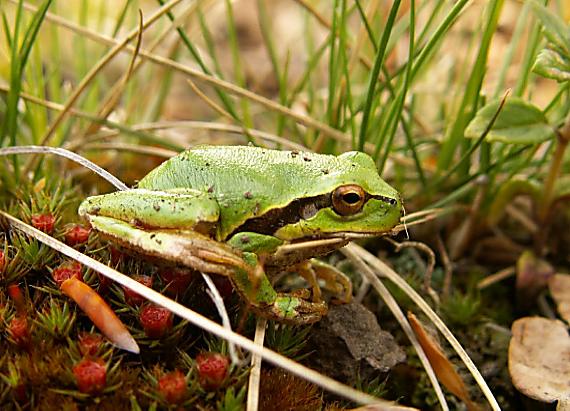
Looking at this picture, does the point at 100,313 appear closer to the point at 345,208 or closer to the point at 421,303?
the point at 345,208

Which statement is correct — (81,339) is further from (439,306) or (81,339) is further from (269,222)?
(439,306)

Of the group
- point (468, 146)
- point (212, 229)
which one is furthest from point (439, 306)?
point (212, 229)

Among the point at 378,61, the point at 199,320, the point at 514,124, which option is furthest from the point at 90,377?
the point at 514,124

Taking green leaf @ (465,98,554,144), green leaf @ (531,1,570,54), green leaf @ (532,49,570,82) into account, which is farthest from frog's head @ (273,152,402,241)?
green leaf @ (531,1,570,54)

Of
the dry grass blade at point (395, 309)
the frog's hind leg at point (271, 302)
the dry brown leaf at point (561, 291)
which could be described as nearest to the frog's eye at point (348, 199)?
the frog's hind leg at point (271, 302)

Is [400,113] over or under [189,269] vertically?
over

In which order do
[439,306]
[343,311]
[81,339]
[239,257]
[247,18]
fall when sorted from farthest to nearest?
1. [247,18]
2. [439,306]
3. [343,311]
4. [239,257]
5. [81,339]

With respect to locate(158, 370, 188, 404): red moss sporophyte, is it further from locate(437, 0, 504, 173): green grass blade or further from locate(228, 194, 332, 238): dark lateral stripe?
locate(437, 0, 504, 173): green grass blade

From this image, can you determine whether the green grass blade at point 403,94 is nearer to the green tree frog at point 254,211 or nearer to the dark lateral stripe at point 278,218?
the green tree frog at point 254,211
